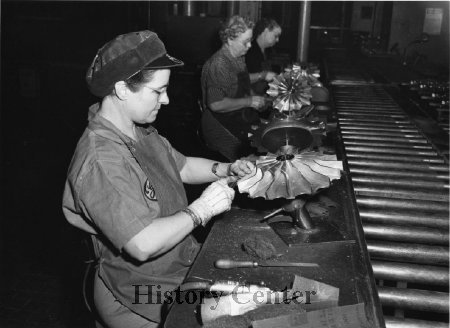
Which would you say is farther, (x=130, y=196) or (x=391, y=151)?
(x=391, y=151)

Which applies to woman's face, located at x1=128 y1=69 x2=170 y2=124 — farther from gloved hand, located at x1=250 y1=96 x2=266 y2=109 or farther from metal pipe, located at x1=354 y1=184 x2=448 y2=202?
gloved hand, located at x1=250 y1=96 x2=266 y2=109

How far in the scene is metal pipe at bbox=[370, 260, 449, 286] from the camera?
1.75 metres

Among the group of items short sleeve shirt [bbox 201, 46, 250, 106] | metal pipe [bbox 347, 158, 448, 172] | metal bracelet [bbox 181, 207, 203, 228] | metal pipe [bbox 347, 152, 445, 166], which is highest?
short sleeve shirt [bbox 201, 46, 250, 106]

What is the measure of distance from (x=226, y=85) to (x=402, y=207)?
1755 mm

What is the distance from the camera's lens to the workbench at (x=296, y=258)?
125 centimetres

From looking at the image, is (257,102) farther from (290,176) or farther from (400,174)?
(290,176)

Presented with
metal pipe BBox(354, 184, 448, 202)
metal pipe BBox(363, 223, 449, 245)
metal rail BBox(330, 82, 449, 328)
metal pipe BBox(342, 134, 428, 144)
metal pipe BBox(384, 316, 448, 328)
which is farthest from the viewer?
metal pipe BBox(342, 134, 428, 144)

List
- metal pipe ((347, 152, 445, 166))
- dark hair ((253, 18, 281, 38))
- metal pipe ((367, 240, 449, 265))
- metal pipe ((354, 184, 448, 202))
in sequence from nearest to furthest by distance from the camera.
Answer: metal pipe ((367, 240, 449, 265)) → metal pipe ((354, 184, 448, 202)) → metal pipe ((347, 152, 445, 166)) → dark hair ((253, 18, 281, 38))

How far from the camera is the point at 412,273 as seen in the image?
5.79 ft

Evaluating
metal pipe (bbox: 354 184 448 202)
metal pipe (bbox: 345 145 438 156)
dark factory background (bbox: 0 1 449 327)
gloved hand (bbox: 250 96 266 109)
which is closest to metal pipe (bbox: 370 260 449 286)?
Result: metal pipe (bbox: 354 184 448 202)

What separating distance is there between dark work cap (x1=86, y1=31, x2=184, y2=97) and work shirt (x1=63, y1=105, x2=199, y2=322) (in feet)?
0.45

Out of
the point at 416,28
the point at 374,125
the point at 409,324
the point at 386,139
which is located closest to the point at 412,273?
the point at 409,324

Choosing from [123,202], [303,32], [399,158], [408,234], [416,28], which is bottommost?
[408,234]

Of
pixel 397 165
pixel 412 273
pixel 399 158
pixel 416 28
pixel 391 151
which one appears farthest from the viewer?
pixel 416 28
